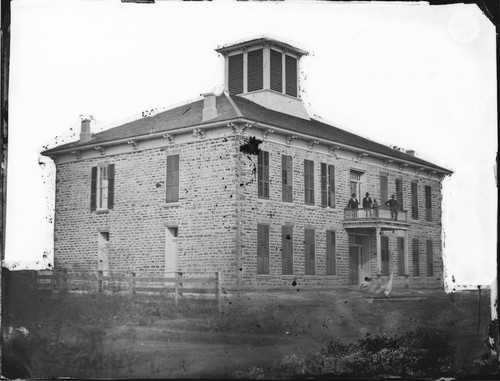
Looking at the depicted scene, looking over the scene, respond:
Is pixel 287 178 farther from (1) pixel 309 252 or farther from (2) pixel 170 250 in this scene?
(2) pixel 170 250

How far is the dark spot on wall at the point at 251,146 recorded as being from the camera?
1067 centimetres

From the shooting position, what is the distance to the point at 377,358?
1078 centimetres

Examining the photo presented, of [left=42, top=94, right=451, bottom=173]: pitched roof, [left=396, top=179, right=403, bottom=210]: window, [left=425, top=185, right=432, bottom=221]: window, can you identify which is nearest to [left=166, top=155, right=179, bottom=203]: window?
[left=42, top=94, right=451, bottom=173]: pitched roof

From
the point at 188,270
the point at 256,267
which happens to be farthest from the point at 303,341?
the point at 188,270

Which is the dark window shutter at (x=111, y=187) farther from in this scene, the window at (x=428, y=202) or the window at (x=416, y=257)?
the window at (x=428, y=202)

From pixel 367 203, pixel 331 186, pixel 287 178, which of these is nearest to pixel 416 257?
pixel 367 203

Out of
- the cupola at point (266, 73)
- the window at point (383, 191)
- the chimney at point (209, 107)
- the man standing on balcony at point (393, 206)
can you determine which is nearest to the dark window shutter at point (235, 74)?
the cupola at point (266, 73)

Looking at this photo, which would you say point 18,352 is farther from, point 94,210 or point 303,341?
point 303,341

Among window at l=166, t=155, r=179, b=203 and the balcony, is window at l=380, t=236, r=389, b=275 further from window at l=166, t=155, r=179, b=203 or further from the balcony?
window at l=166, t=155, r=179, b=203

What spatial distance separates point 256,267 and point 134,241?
194 centimetres

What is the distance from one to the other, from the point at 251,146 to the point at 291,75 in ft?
4.87

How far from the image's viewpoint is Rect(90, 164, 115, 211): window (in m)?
11.2

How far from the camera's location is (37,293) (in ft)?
35.7

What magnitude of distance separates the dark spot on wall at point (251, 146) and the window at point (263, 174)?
0.32 ft
